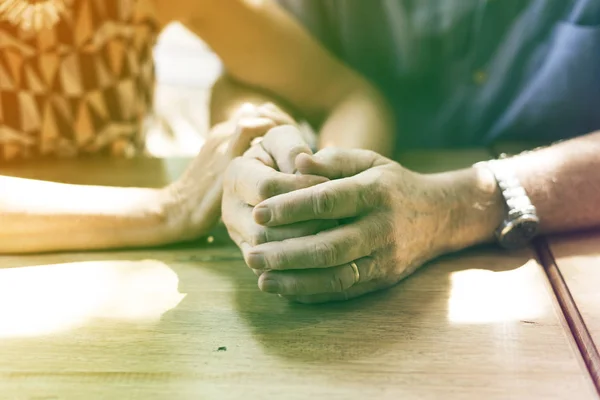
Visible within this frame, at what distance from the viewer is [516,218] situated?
73 cm

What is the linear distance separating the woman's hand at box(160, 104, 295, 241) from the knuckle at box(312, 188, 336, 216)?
0.17 metres

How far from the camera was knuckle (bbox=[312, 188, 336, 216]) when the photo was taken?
0.62 m

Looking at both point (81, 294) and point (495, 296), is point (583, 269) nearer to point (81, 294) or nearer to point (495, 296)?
point (495, 296)

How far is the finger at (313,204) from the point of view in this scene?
24.2 inches

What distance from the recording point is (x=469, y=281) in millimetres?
681

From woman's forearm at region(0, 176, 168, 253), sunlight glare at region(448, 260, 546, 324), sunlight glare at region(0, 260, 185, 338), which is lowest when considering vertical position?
sunlight glare at region(0, 260, 185, 338)

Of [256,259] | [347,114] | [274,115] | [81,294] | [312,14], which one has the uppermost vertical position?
[312,14]

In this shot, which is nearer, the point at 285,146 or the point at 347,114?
the point at 285,146

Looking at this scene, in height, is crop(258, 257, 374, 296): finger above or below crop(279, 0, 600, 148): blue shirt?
below

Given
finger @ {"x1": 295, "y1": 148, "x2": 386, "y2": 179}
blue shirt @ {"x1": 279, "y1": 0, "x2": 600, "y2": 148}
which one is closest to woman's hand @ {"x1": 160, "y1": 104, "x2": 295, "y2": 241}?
finger @ {"x1": 295, "y1": 148, "x2": 386, "y2": 179}

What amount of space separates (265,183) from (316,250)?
3.4 inches

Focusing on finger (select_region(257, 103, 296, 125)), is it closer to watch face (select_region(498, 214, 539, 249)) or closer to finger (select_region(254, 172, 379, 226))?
finger (select_region(254, 172, 379, 226))

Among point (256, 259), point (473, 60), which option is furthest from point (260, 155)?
point (473, 60)

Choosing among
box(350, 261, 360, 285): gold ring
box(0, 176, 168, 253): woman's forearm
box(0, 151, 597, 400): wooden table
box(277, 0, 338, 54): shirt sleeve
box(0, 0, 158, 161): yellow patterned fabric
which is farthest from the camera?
box(277, 0, 338, 54): shirt sleeve
